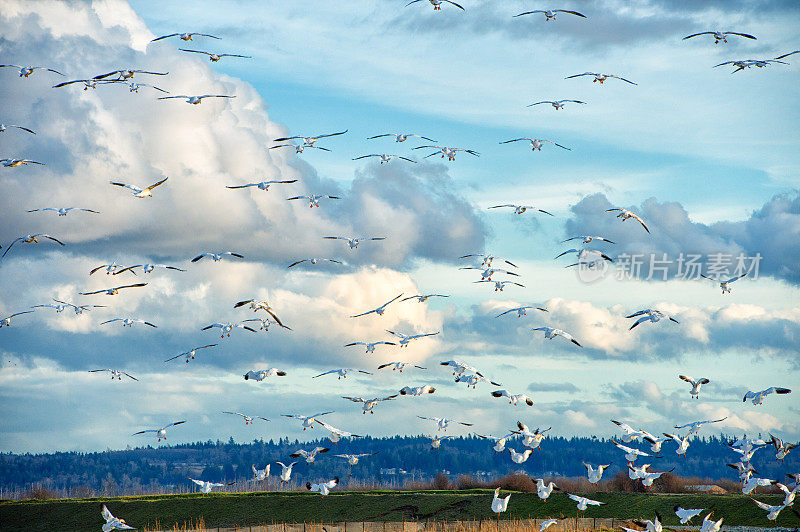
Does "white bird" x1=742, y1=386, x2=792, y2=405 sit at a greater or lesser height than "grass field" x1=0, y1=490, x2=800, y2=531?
greater

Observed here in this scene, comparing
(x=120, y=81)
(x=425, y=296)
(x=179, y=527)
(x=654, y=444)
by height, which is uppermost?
(x=120, y=81)

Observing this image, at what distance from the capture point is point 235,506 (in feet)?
265

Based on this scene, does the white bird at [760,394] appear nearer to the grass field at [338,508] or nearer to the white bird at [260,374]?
the grass field at [338,508]

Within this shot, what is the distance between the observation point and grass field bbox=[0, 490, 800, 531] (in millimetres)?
67250

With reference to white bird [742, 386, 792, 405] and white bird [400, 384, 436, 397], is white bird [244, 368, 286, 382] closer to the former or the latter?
white bird [400, 384, 436, 397]

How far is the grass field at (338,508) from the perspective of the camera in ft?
221

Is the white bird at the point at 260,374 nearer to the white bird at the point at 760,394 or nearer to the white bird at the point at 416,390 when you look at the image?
the white bird at the point at 416,390

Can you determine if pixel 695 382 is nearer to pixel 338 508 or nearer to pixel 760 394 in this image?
pixel 760 394

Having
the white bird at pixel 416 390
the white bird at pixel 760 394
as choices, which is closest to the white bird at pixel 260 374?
the white bird at pixel 416 390

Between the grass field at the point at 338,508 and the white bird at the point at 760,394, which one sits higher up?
the white bird at the point at 760,394

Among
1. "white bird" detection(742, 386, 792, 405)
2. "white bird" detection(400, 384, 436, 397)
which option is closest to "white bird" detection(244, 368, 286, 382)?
"white bird" detection(400, 384, 436, 397)

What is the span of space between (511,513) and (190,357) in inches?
1107

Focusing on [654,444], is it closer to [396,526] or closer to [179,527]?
[396,526]

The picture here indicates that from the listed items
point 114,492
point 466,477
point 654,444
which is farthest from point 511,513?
point 114,492
